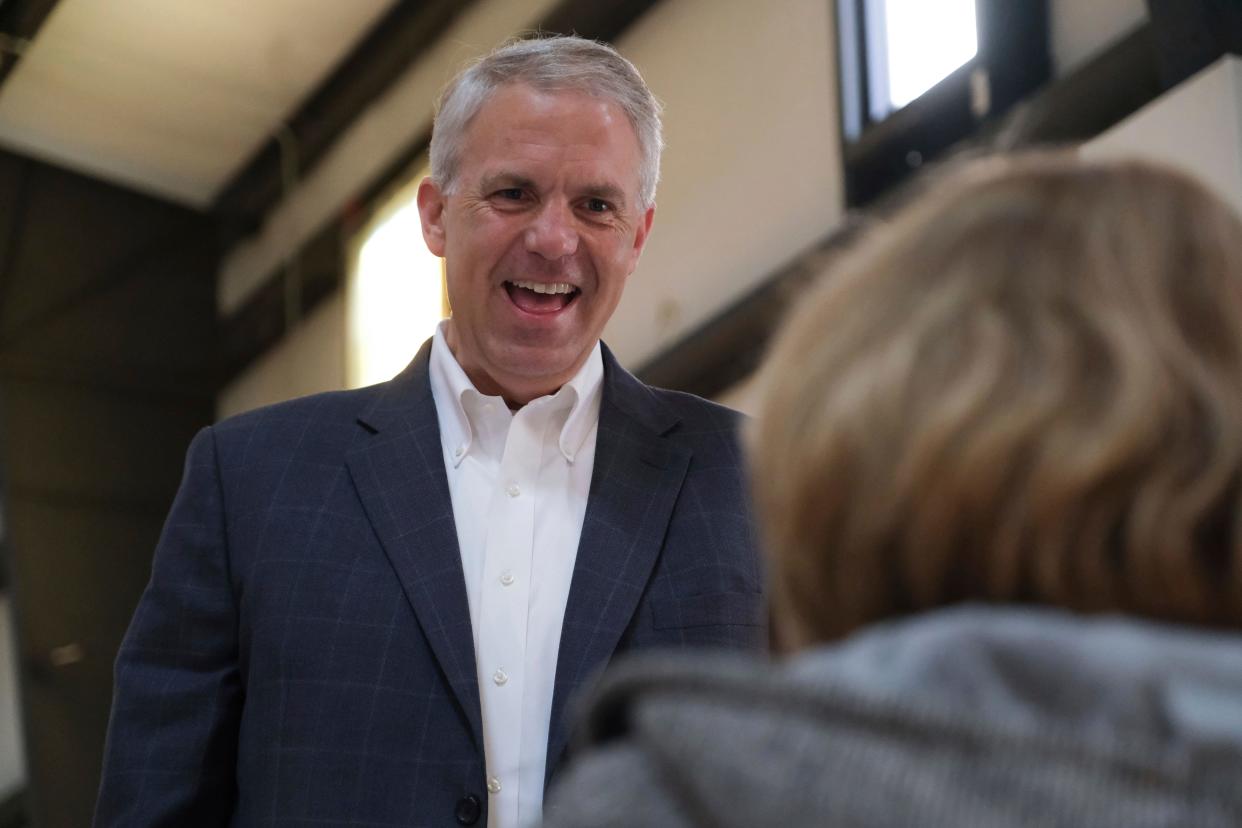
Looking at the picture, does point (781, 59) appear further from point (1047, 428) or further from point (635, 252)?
point (1047, 428)

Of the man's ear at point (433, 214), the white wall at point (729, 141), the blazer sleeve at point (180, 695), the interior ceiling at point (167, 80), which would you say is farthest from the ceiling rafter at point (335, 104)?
the blazer sleeve at point (180, 695)

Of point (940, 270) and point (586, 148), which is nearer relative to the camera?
point (940, 270)

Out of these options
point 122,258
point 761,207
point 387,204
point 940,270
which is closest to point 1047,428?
point 940,270

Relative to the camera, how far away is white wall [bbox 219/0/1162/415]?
573cm

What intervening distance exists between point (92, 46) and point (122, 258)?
75.1 inches

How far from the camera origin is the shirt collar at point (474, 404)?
222 centimetres

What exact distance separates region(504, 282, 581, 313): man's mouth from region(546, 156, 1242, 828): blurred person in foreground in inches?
51.4

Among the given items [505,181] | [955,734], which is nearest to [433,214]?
[505,181]

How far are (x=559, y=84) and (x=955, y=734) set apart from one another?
1730 mm

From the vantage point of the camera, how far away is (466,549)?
2086 millimetres

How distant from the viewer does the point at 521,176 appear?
93.4 inches

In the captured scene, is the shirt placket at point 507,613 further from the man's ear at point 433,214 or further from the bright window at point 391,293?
the bright window at point 391,293

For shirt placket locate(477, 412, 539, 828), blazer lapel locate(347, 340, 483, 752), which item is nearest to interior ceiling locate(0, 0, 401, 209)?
blazer lapel locate(347, 340, 483, 752)

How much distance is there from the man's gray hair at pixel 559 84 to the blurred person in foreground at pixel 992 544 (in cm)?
140
